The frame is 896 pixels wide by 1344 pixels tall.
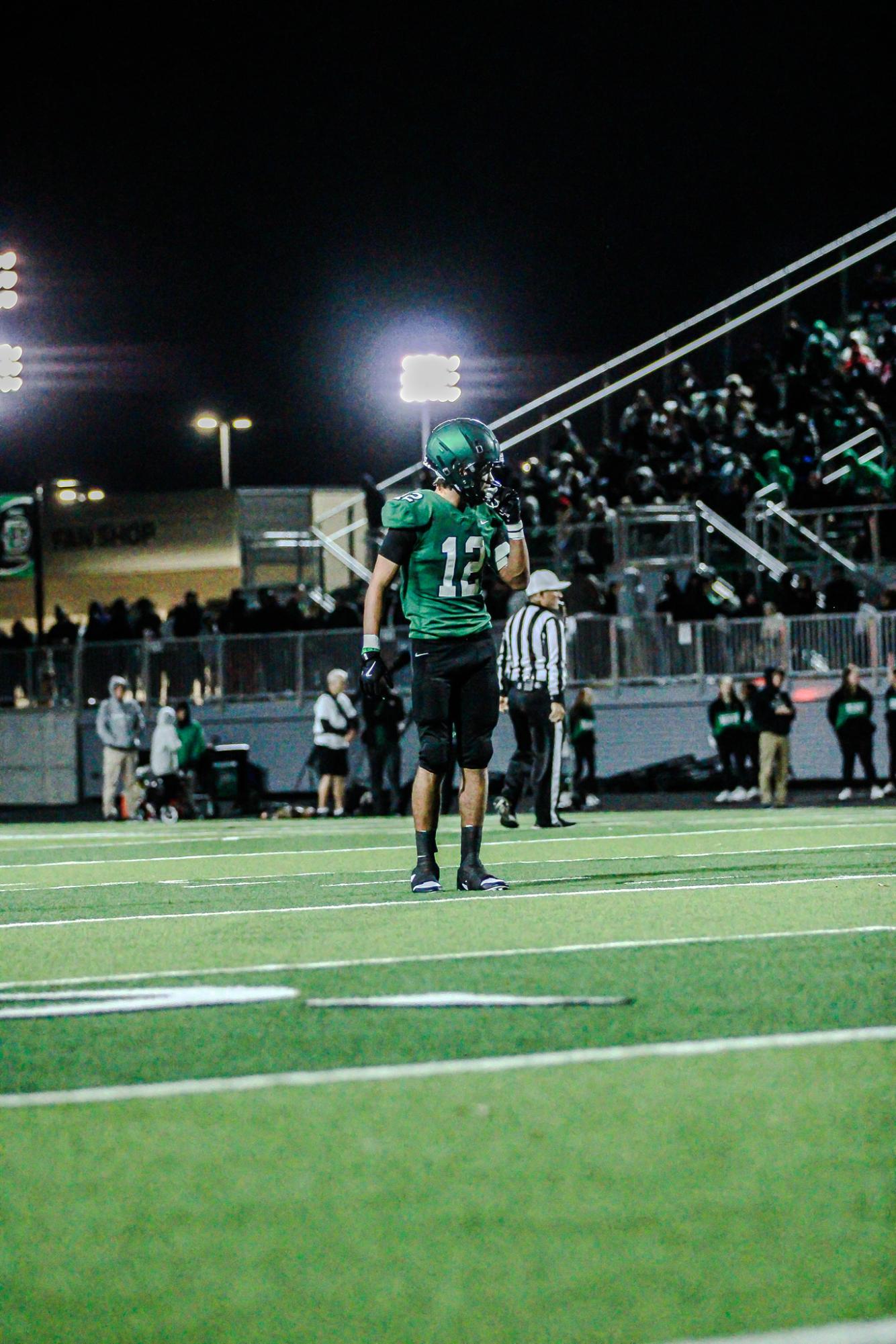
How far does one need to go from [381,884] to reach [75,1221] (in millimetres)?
6827

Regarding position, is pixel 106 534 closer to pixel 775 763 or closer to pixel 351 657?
pixel 351 657

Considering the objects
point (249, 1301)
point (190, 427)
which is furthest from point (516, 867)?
point (190, 427)

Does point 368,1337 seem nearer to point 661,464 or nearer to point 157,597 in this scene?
point 661,464

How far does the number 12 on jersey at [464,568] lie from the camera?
9375 mm

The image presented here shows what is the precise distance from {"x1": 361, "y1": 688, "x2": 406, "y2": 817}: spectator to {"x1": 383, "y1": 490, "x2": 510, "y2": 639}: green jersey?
1448 cm

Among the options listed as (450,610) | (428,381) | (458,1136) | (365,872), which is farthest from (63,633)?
(458,1136)

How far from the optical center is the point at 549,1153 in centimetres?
336

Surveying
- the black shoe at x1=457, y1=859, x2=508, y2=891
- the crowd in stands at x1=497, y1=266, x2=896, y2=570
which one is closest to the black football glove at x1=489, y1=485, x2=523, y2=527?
the black shoe at x1=457, y1=859, x2=508, y2=891

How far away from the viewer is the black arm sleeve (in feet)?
30.5

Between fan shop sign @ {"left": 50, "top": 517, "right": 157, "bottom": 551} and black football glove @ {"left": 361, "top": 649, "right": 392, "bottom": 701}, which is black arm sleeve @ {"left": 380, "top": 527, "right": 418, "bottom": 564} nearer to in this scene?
black football glove @ {"left": 361, "top": 649, "right": 392, "bottom": 701}

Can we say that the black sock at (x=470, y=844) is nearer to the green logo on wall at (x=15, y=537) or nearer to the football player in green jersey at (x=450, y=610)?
the football player in green jersey at (x=450, y=610)

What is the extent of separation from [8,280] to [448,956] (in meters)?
26.6

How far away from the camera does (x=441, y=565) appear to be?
938 cm

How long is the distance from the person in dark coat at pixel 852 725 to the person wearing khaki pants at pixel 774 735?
140cm
